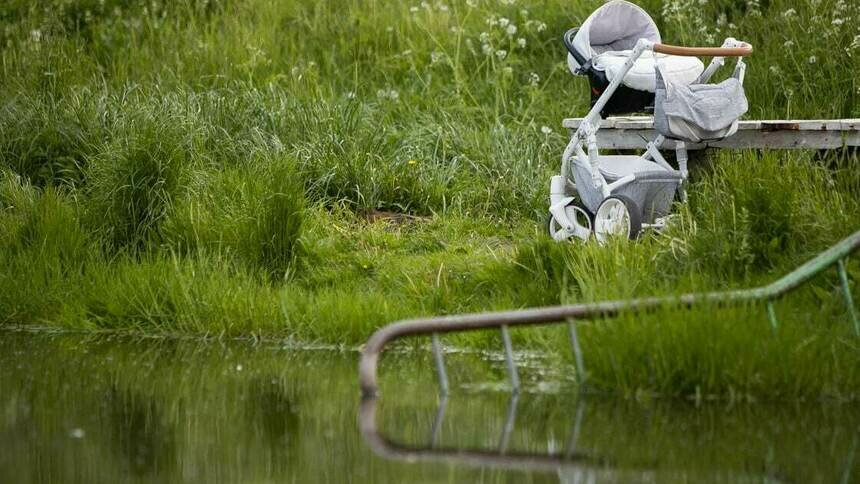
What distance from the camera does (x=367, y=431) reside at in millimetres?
6789

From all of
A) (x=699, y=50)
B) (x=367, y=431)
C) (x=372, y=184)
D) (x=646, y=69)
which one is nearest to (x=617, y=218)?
(x=646, y=69)

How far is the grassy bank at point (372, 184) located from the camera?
855 cm

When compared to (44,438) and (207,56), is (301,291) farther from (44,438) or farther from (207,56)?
(207,56)

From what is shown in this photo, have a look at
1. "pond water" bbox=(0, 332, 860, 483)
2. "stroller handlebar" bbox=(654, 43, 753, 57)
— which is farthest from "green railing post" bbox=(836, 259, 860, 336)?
"stroller handlebar" bbox=(654, 43, 753, 57)

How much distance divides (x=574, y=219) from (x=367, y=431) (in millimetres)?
3974

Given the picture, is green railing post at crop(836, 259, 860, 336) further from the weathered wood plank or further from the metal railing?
the weathered wood plank

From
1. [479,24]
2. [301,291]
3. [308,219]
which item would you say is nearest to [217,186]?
[308,219]

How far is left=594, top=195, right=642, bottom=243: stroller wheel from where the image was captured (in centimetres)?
972

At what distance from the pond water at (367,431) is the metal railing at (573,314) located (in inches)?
11.2

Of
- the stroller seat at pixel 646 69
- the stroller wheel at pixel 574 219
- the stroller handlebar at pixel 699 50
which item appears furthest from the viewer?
the stroller wheel at pixel 574 219

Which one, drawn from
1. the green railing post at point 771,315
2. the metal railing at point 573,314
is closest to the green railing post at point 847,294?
the metal railing at point 573,314

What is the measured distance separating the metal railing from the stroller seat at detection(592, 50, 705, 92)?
9.54ft

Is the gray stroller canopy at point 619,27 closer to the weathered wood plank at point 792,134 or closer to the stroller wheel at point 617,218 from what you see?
the weathered wood plank at point 792,134

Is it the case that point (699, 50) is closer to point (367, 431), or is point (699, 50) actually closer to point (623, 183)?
point (623, 183)
